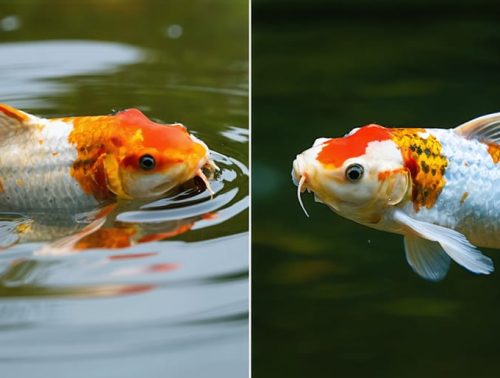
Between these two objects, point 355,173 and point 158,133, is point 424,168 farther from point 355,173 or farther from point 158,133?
point 158,133

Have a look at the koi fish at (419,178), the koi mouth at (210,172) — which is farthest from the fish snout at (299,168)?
the koi mouth at (210,172)

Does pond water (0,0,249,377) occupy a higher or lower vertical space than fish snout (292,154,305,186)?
lower

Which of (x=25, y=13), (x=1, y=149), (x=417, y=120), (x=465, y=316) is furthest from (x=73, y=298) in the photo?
(x=25, y=13)

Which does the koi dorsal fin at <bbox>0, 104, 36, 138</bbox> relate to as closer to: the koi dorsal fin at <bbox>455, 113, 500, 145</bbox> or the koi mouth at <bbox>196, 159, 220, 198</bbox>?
the koi mouth at <bbox>196, 159, 220, 198</bbox>

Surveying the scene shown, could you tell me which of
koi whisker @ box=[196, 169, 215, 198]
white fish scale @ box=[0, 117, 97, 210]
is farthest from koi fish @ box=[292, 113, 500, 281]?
white fish scale @ box=[0, 117, 97, 210]

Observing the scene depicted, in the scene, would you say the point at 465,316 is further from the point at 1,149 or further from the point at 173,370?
the point at 1,149

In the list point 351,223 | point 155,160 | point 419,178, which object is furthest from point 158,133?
point 351,223
